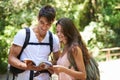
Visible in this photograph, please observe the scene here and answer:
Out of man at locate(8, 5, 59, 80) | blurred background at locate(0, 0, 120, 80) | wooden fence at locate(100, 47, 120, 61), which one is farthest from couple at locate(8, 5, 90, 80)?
wooden fence at locate(100, 47, 120, 61)

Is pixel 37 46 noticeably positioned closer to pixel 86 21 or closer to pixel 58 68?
pixel 58 68

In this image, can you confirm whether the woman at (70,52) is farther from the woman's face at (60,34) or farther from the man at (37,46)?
the man at (37,46)

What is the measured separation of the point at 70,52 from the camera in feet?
8.11

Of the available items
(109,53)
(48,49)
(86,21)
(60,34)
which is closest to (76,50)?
(60,34)

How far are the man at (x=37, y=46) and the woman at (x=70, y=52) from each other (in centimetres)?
12

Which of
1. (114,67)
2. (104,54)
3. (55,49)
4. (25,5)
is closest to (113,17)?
(104,54)

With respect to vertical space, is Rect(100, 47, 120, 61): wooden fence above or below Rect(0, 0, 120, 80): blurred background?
below

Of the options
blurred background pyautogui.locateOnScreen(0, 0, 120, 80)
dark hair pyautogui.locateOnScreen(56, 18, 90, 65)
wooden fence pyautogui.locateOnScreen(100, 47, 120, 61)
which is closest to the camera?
dark hair pyautogui.locateOnScreen(56, 18, 90, 65)

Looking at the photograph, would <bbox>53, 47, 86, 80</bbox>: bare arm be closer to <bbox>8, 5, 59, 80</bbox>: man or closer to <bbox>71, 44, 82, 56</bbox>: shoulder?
<bbox>71, 44, 82, 56</bbox>: shoulder

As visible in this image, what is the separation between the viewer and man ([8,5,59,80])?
2549 millimetres

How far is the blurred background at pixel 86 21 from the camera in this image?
40.3 feet

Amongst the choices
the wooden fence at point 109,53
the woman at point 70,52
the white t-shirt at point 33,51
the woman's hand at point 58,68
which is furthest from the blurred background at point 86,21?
the woman's hand at point 58,68

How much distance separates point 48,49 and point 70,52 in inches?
11.6

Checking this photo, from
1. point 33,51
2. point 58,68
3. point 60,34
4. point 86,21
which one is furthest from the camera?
point 86,21
